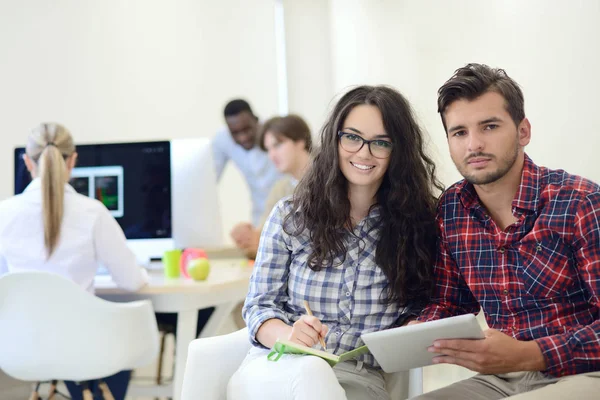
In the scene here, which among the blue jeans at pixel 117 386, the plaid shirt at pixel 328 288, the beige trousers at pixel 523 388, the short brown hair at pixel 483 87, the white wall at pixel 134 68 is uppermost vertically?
the white wall at pixel 134 68

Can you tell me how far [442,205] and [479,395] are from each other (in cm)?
45

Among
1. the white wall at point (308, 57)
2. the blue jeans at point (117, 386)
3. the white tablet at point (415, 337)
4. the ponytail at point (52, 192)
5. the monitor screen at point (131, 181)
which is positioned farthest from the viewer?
the white wall at point (308, 57)

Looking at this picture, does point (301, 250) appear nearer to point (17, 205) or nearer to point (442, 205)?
point (442, 205)

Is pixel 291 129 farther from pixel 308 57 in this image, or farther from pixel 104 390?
pixel 308 57

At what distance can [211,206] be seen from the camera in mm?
3213

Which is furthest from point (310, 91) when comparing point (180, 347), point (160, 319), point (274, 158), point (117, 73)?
point (180, 347)

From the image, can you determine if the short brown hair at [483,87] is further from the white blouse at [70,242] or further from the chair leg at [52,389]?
the chair leg at [52,389]

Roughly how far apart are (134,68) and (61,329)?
13.1 feet

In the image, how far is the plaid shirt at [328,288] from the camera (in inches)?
69.0

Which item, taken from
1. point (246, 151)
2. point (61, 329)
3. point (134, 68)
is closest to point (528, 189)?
point (61, 329)

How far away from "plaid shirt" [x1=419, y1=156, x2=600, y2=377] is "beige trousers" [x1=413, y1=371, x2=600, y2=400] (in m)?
0.04

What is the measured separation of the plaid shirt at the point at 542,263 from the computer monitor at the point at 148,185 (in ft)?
5.25

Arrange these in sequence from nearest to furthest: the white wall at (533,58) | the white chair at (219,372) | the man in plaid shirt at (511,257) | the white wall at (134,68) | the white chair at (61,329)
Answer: the man in plaid shirt at (511,257) → the white chair at (219,372) → the white wall at (533,58) → the white chair at (61,329) → the white wall at (134,68)

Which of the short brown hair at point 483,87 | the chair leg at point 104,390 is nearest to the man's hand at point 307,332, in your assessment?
the short brown hair at point 483,87
